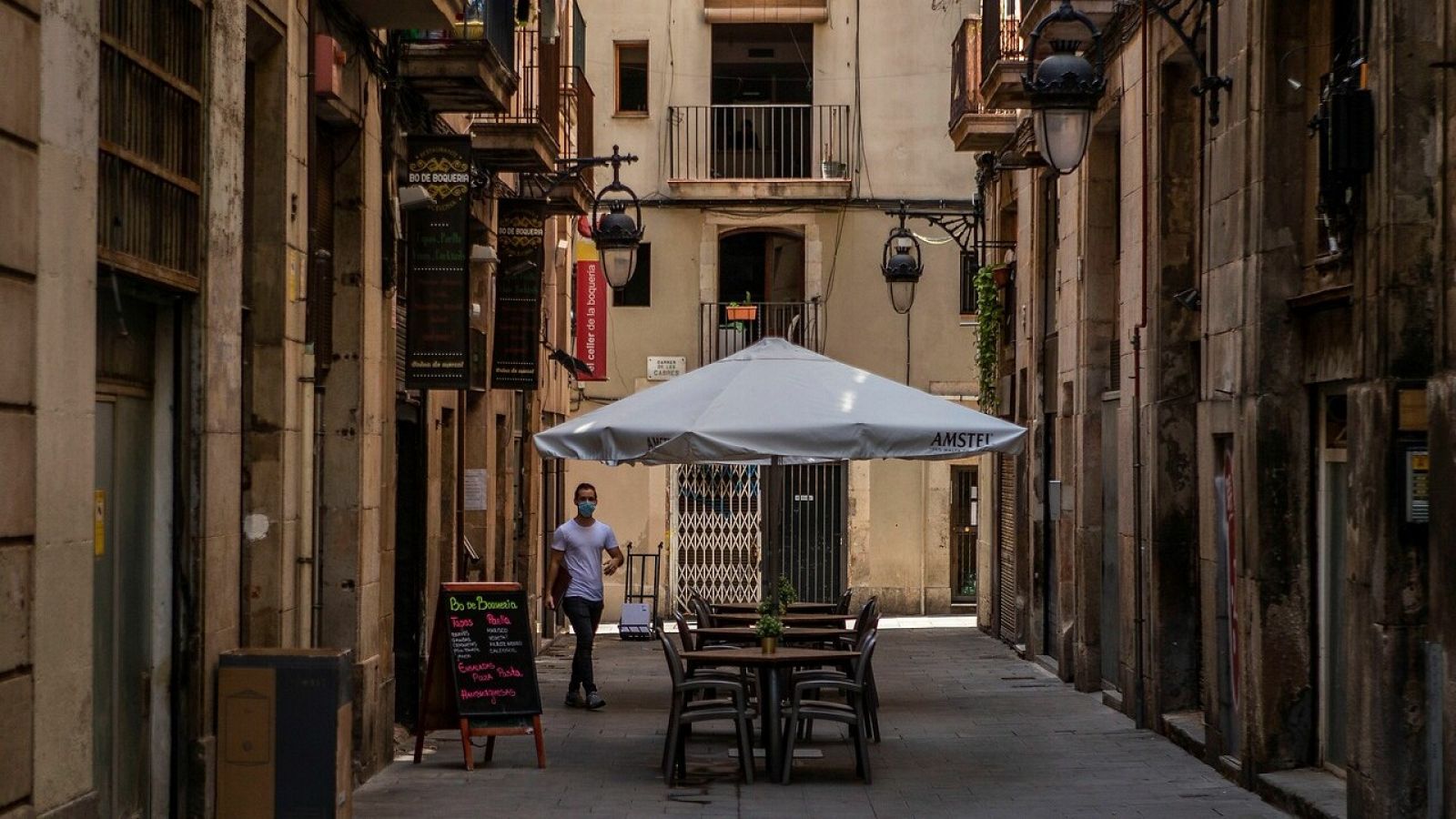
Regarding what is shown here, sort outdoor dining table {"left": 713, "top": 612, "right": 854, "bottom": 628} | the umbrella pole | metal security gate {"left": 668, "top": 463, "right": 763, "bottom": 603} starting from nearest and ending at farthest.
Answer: the umbrella pole
outdoor dining table {"left": 713, "top": 612, "right": 854, "bottom": 628}
metal security gate {"left": 668, "top": 463, "right": 763, "bottom": 603}

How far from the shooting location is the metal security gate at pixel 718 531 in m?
31.7

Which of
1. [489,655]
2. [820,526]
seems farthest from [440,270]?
[820,526]

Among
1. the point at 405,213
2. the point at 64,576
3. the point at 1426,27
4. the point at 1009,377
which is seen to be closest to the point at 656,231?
the point at 1009,377

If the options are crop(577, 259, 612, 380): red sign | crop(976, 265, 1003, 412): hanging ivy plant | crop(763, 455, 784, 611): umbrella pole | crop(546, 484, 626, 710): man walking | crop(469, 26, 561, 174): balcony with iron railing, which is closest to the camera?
crop(763, 455, 784, 611): umbrella pole

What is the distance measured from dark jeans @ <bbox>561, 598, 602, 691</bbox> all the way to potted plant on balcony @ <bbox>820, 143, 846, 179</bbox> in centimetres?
1694

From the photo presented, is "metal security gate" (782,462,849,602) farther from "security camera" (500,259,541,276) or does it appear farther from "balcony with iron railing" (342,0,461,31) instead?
"balcony with iron railing" (342,0,461,31)

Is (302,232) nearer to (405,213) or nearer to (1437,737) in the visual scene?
(405,213)

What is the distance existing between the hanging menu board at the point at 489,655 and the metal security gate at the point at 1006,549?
11.3m

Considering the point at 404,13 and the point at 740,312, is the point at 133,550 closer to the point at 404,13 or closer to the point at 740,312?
the point at 404,13

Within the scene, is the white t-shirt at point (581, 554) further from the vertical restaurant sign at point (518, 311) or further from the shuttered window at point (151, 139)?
the shuttered window at point (151, 139)

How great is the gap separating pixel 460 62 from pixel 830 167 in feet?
61.8

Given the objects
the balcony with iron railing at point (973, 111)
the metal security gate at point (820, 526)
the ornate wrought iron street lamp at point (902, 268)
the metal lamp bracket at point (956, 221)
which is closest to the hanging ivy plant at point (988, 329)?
the metal lamp bracket at point (956, 221)

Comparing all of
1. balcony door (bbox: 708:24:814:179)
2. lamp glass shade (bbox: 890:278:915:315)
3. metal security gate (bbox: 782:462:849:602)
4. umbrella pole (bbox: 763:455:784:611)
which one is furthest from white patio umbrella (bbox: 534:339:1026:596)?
balcony door (bbox: 708:24:814:179)

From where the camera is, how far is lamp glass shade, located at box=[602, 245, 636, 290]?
70.0 feet
